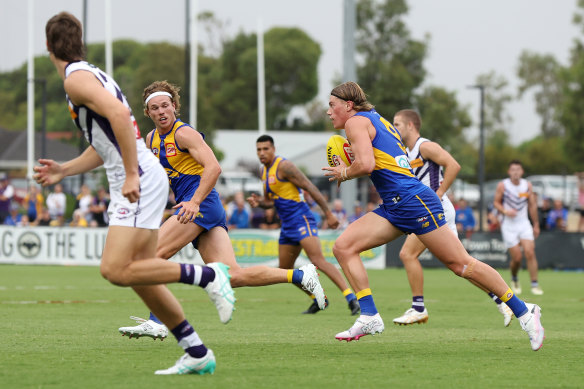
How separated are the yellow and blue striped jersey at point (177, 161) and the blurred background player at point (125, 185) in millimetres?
2248

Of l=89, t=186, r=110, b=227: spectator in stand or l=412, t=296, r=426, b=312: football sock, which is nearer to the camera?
l=412, t=296, r=426, b=312: football sock

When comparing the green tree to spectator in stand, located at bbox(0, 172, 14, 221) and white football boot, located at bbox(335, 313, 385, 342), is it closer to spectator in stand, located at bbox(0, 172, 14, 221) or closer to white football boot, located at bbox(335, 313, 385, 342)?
spectator in stand, located at bbox(0, 172, 14, 221)

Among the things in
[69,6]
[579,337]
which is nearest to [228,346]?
[579,337]

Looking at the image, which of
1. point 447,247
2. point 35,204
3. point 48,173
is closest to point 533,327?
point 447,247

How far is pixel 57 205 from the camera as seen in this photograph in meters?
27.9

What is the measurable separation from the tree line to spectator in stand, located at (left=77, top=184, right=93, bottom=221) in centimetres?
358

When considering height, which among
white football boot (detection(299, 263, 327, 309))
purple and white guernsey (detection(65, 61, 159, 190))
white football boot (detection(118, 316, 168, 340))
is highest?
purple and white guernsey (detection(65, 61, 159, 190))

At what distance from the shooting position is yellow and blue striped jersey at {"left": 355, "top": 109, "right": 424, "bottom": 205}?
28.0ft

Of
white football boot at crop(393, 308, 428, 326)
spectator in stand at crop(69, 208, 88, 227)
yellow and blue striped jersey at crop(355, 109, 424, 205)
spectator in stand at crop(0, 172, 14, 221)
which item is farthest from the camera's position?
spectator in stand at crop(0, 172, 14, 221)

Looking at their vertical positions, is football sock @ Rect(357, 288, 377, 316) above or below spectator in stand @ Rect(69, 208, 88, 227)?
above

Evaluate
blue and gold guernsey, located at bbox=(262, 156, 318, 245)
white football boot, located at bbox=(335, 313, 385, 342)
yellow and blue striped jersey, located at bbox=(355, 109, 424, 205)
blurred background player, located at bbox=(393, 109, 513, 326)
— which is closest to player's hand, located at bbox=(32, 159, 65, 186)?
yellow and blue striped jersey, located at bbox=(355, 109, 424, 205)

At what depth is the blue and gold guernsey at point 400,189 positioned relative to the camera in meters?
8.45

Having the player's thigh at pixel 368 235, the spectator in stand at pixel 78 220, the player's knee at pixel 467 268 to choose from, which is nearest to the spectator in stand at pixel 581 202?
the spectator in stand at pixel 78 220

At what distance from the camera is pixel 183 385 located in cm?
600
